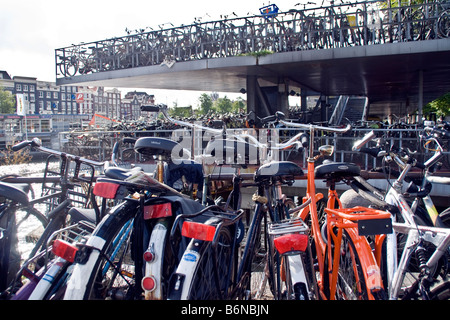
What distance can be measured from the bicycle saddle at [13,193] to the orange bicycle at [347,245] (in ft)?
6.38

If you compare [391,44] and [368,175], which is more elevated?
[391,44]

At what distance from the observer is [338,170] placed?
2400 millimetres

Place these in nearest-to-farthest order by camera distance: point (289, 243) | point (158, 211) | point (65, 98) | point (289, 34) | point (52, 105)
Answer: point (289, 243)
point (158, 211)
point (289, 34)
point (52, 105)
point (65, 98)

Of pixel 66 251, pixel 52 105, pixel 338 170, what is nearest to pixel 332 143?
pixel 338 170

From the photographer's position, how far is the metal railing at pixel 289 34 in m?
10.0

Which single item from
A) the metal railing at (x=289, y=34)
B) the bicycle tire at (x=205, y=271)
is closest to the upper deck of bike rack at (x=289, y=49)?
the metal railing at (x=289, y=34)

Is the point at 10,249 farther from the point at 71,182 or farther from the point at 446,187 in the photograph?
the point at 446,187

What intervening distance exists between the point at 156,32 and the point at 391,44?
8196mm

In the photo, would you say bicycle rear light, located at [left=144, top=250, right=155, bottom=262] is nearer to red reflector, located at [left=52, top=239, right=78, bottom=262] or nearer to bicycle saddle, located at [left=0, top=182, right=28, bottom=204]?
red reflector, located at [left=52, top=239, right=78, bottom=262]

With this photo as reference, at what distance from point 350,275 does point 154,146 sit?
1.50 m

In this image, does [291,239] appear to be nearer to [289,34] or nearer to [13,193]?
[13,193]

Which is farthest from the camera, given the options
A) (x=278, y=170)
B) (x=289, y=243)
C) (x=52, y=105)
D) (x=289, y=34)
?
(x=52, y=105)
